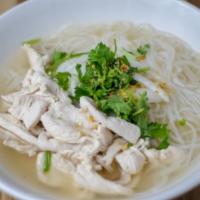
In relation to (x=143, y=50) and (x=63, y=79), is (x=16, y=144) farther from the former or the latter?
(x=143, y=50)

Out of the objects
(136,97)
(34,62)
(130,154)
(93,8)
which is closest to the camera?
(130,154)

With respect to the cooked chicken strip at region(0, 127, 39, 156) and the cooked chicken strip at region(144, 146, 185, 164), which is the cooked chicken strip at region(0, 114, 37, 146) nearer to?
the cooked chicken strip at region(0, 127, 39, 156)

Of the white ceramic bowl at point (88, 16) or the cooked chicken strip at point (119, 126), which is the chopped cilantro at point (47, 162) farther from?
the white ceramic bowl at point (88, 16)

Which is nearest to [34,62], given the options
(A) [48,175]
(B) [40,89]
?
(B) [40,89]

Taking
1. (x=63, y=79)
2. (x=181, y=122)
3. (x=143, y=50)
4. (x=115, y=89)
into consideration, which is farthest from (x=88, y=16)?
(x=181, y=122)

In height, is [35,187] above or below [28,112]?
below

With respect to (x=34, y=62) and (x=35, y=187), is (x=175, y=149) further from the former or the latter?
(x=34, y=62)
